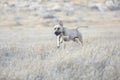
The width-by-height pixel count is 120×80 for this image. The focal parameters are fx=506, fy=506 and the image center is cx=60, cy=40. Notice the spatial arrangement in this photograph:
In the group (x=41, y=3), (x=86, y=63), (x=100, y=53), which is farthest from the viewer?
(x=41, y=3)

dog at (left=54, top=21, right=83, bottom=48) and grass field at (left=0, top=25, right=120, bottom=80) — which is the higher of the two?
grass field at (left=0, top=25, right=120, bottom=80)

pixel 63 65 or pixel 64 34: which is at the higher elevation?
pixel 63 65

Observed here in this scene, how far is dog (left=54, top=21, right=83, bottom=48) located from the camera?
15273mm

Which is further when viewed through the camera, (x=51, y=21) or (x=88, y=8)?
(x=88, y=8)

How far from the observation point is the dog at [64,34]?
15.3m

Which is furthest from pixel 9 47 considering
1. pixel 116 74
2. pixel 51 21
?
pixel 51 21

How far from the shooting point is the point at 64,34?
51.3 feet

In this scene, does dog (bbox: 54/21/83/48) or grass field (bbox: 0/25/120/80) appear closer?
grass field (bbox: 0/25/120/80)

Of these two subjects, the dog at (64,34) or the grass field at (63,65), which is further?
the dog at (64,34)

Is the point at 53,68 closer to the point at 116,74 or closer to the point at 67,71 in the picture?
the point at 67,71

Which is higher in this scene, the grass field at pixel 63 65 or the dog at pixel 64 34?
the grass field at pixel 63 65

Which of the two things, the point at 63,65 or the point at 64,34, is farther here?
the point at 64,34

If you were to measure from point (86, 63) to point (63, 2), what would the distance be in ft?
148

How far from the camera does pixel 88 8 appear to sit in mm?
52312
